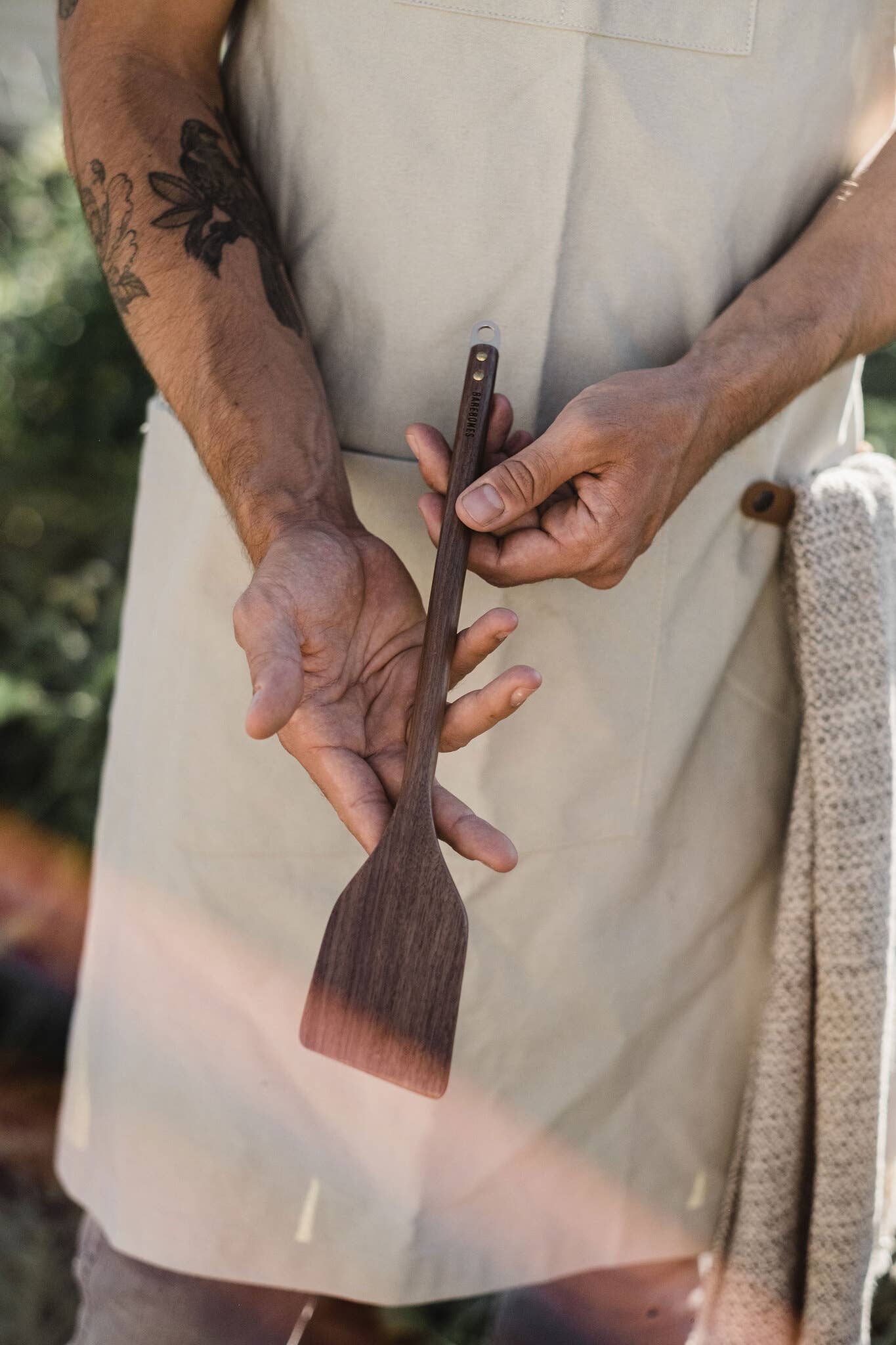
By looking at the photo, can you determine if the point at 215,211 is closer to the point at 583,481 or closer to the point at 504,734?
the point at 583,481

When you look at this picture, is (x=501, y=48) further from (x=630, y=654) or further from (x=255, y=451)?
(x=630, y=654)

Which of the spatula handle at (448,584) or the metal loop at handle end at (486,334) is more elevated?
the metal loop at handle end at (486,334)

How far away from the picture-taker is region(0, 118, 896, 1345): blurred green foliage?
7.32ft

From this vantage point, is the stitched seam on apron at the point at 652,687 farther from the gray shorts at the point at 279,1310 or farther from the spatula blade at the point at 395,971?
the gray shorts at the point at 279,1310

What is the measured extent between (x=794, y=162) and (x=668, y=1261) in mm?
1185

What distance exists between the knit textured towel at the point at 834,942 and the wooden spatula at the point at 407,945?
46 cm

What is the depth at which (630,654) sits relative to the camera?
1.14 meters

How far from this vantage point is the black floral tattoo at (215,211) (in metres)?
1.03

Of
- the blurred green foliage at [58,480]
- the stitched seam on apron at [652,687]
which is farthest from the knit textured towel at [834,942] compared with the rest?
the blurred green foliage at [58,480]

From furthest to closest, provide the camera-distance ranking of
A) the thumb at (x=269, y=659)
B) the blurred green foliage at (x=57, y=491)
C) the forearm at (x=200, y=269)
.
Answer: the blurred green foliage at (x=57, y=491) → the forearm at (x=200, y=269) → the thumb at (x=269, y=659)

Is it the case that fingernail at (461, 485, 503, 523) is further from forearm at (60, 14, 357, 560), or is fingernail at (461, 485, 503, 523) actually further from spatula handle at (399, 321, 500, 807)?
forearm at (60, 14, 357, 560)

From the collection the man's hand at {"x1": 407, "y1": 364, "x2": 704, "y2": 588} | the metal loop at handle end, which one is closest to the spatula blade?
the man's hand at {"x1": 407, "y1": 364, "x2": 704, "y2": 588}

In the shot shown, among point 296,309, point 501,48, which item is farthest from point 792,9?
point 296,309

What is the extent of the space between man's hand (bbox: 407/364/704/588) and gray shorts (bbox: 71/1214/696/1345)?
0.83 m
